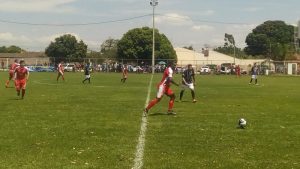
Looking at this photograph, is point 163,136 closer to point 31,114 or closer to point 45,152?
point 45,152

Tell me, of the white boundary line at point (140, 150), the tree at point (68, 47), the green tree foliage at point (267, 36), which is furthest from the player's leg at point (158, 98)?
the green tree foliage at point (267, 36)

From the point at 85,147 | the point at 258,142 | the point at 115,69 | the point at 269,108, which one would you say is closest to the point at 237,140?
the point at 258,142

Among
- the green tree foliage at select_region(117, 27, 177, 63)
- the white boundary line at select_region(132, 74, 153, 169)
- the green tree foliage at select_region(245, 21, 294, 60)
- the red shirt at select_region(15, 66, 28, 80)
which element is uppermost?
the green tree foliage at select_region(245, 21, 294, 60)

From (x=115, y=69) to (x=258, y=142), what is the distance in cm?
7993

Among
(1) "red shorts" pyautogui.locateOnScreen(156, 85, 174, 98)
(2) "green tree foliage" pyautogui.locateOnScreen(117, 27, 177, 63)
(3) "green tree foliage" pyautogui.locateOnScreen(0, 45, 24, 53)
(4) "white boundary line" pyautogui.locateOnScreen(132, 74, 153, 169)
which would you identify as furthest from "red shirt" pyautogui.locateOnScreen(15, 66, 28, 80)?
(3) "green tree foliage" pyautogui.locateOnScreen(0, 45, 24, 53)

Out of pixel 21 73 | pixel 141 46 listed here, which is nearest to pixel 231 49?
pixel 141 46

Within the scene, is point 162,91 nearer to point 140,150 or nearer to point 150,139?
point 150,139

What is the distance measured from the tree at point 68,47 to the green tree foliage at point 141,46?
23002mm

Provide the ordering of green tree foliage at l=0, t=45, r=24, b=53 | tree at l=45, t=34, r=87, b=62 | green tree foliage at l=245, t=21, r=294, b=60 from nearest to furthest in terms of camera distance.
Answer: tree at l=45, t=34, r=87, b=62
green tree foliage at l=245, t=21, r=294, b=60
green tree foliage at l=0, t=45, r=24, b=53

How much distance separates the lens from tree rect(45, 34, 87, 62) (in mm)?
121688

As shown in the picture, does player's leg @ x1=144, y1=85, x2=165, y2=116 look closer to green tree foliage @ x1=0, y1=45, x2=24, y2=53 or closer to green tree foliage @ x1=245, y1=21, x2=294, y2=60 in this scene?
green tree foliage @ x1=245, y1=21, x2=294, y2=60

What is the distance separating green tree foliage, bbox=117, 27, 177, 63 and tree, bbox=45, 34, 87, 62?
2300 cm

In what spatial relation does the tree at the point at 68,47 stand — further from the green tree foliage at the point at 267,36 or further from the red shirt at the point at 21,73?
the red shirt at the point at 21,73

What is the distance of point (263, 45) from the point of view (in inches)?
5507
